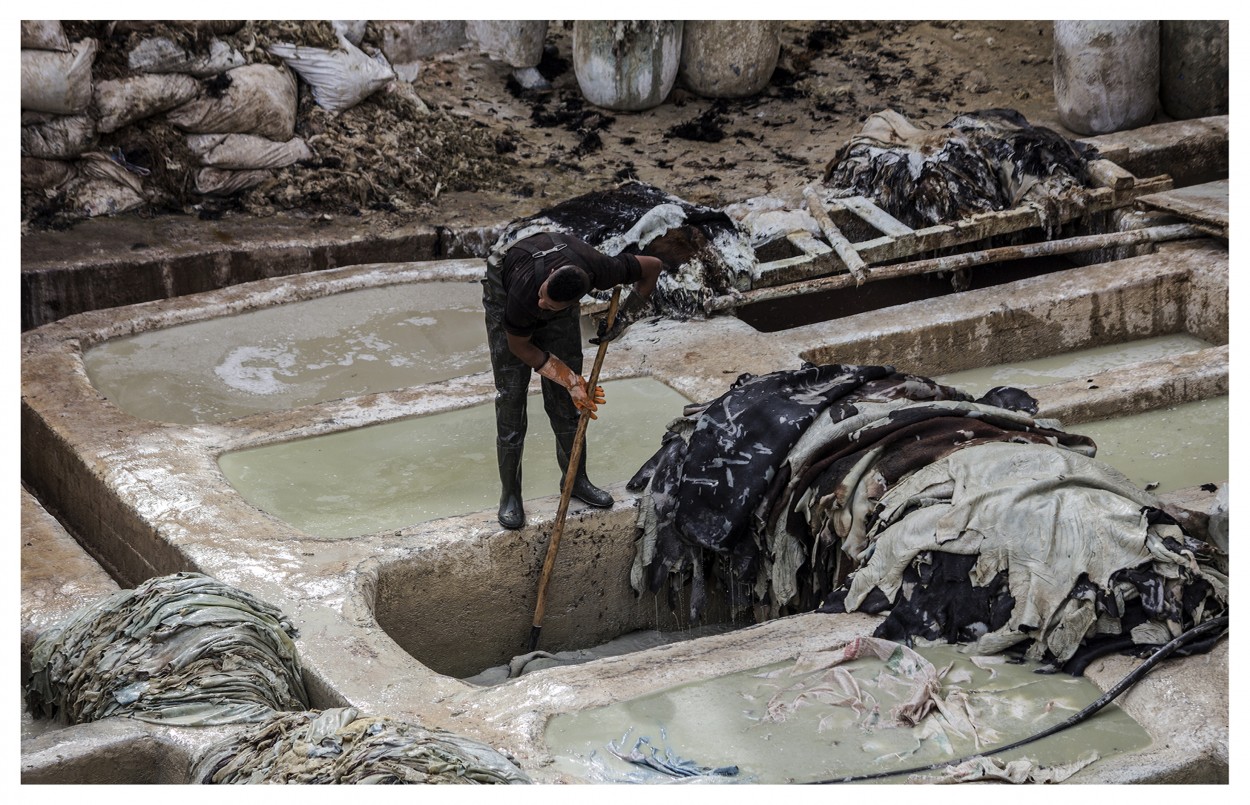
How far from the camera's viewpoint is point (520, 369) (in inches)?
217

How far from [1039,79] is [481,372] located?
6865 mm

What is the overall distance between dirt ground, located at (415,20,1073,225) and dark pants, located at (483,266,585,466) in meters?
4.29

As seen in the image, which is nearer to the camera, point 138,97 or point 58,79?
point 58,79

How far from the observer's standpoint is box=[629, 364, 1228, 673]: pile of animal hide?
4.59 m

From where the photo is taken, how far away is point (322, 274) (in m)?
8.34

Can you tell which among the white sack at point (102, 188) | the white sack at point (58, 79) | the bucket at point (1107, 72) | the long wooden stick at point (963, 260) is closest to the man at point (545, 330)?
the long wooden stick at point (963, 260)

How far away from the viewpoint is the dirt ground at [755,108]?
10570mm

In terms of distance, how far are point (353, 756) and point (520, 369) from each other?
2258 mm

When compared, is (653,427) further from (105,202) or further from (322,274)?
(105,202)

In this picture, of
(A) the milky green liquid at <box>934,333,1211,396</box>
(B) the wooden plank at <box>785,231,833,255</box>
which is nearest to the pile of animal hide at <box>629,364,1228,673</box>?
(A) the milky green liquid at <box>934,333,1211,396</box>

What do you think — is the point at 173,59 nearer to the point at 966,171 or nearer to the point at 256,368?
the point at 256,368

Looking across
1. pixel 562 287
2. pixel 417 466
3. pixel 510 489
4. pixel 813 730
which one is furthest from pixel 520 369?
pixel 813 730

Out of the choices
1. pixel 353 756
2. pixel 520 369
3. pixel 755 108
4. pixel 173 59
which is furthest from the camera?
pixel 755 108

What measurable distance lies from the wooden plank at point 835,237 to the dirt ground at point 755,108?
1.52m
